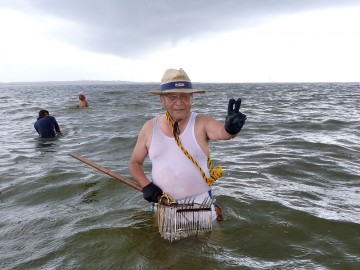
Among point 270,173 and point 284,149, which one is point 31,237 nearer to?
point 270,173

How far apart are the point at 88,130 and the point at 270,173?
989cm

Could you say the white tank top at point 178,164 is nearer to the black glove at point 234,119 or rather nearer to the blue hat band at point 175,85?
the blue hat band at point 175,85

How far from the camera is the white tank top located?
13.4 feet

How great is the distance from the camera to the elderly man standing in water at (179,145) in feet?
13.1

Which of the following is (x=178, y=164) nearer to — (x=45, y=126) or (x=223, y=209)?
(x=223, y=209)

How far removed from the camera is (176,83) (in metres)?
3.94

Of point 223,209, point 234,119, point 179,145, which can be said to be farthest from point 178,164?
point 223,209

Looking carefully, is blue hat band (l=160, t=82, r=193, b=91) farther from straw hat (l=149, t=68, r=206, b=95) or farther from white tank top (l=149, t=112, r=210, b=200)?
white tank top (l=149, t=112, r=210, b=200)

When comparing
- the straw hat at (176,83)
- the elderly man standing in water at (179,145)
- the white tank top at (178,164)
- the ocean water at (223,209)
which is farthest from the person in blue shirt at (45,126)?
the straw hat at (176,83)

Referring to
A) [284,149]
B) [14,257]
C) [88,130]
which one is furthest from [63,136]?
[14,257]

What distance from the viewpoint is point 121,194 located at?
6926 mm

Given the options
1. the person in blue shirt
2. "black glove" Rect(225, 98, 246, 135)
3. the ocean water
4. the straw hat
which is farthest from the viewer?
the person in blue shirt

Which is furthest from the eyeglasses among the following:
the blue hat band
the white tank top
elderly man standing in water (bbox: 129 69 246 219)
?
the white tank top

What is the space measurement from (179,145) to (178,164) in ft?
0.92
